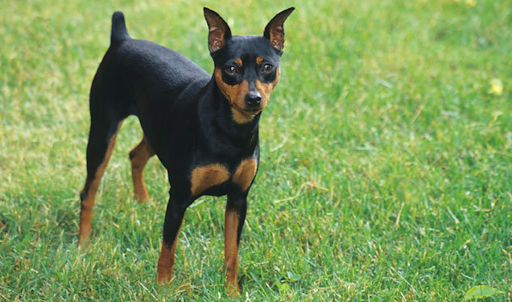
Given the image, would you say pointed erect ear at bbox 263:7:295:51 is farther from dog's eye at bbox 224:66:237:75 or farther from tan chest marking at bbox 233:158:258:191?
tan chest marking at bbox 233:158:258:191

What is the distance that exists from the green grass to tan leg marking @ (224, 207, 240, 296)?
0.27 feet

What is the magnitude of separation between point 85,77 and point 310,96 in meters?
2.36

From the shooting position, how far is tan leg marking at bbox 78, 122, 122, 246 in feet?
13.5

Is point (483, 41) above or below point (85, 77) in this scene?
above

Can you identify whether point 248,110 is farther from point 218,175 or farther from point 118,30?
point 118,30

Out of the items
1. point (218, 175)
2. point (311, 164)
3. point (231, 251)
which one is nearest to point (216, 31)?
point (218, 175)

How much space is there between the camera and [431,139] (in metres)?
5.39

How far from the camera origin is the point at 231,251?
3676 mm

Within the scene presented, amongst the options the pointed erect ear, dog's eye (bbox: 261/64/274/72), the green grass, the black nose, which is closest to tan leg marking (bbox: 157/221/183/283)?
the green grass

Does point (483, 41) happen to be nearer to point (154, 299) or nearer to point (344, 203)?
point (344, 203)

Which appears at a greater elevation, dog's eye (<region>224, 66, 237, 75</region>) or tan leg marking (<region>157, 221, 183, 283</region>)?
dog's eye (<region>224, 66, 237, 75</region>)

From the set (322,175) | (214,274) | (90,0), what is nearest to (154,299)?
(214,274)

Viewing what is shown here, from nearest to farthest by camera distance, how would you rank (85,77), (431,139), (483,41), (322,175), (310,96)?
1. (322,175)
2. (431,139)
3. (310,96)
4. (85,77)
5. (483,41)

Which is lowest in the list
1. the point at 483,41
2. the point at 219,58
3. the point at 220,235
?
the point at 220,235
